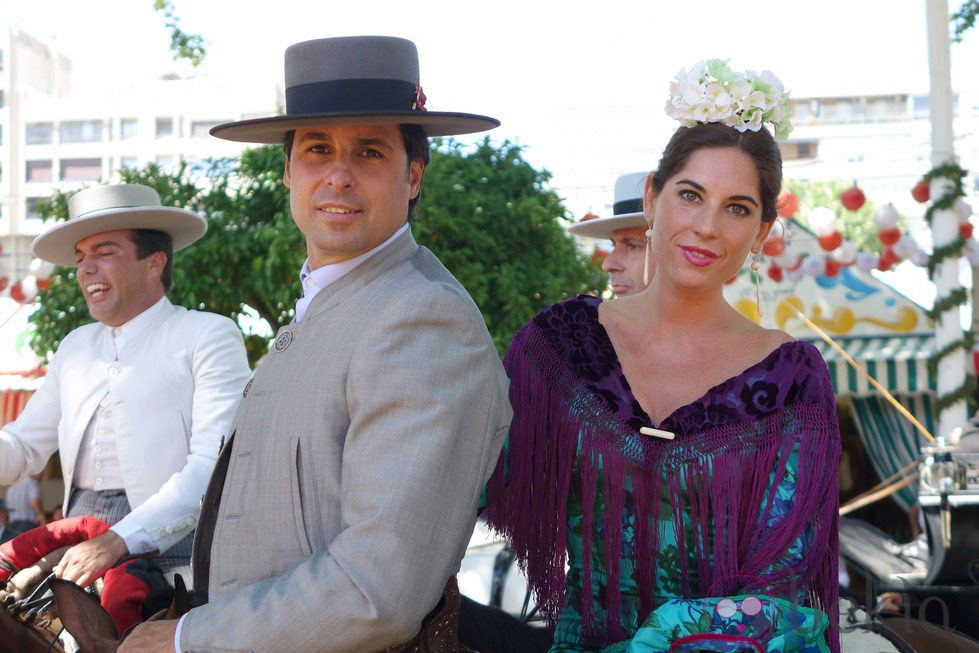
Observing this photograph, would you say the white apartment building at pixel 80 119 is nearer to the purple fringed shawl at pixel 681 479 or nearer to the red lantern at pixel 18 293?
the red lantern at pixel 18 293

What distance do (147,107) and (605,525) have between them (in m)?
73.2

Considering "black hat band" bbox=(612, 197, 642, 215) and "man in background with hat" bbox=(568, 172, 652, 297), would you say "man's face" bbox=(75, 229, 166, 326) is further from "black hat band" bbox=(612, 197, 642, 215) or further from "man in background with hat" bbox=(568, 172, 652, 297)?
"black hat band" bbox=(612, 197, 642, 215)

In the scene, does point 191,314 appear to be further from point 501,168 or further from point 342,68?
point 501,168

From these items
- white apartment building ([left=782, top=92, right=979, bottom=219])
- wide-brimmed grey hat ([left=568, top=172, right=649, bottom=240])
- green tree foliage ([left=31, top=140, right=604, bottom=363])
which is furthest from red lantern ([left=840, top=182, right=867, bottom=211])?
white apartment building ([left=782, top=92, right=979, bottom=219])

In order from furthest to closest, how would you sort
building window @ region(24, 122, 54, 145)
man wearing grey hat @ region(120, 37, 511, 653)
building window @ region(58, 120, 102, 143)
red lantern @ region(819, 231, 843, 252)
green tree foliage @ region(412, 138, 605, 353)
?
1. building window @ region(24, 122, 54, 145)
2. building window @ region(58, 120, 102, 143)
3. red lantern @ region(819, 231, 843, 252)
4. green tree foliage @ region(412, 138, 605, 353)
5. man wearing grey hat @ region(120, 37, 511, 653)

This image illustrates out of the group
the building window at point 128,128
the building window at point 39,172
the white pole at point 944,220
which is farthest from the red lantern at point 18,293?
the building window at point 39,172

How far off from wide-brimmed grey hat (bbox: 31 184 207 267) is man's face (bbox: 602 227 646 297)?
1.77 m

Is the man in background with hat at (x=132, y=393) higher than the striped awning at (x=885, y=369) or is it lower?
higher

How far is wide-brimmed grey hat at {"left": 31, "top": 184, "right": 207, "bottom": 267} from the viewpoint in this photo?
13.0ft

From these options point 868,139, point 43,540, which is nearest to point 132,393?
point 43,540

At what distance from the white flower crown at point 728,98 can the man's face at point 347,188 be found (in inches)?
28.0

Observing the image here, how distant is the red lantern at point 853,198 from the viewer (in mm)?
10008

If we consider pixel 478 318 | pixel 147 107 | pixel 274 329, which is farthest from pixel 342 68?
pixel 147 107

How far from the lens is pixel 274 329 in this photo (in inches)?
308
